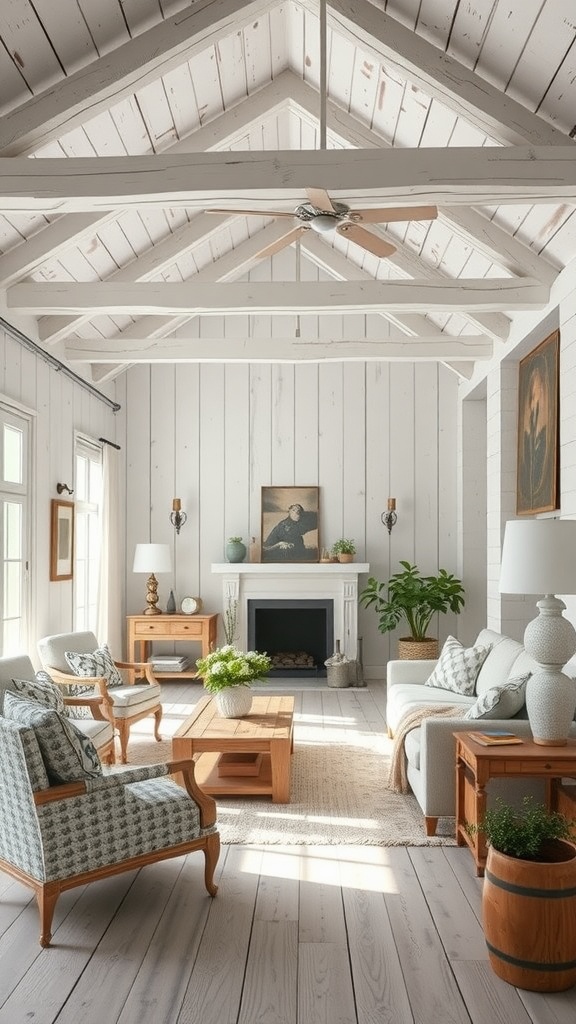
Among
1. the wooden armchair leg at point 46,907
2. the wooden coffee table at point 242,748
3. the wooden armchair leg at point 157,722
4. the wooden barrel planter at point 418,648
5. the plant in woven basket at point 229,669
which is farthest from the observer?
the wooden barrel planter at point 418,648

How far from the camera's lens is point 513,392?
6762mm

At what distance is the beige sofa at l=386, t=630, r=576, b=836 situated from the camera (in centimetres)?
395

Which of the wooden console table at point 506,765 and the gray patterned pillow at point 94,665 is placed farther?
the gray patterned pillow at point 94,665

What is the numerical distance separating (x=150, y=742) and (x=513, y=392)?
3.89 meters

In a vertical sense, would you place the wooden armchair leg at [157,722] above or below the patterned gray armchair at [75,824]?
below

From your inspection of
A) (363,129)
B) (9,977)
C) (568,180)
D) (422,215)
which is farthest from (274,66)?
(9,977)

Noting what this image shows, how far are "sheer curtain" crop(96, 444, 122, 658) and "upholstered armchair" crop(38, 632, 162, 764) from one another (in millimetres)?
1765

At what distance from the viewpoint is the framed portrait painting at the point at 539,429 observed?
545cm

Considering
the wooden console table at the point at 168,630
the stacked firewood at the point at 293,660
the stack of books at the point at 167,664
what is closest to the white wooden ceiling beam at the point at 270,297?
the wooden console table at the point at 168,630

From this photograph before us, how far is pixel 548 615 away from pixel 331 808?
161 centimetres

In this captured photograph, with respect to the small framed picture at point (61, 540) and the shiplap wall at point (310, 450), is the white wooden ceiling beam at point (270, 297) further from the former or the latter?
the shiplap wall at point (310, 450)

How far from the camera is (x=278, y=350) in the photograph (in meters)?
7.09

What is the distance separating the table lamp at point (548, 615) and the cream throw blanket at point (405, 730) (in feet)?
2.73

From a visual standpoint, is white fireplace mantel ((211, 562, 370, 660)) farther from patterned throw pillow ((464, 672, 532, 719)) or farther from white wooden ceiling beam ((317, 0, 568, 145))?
white wooden ceiling beam ((317, 0, 568, 145))
